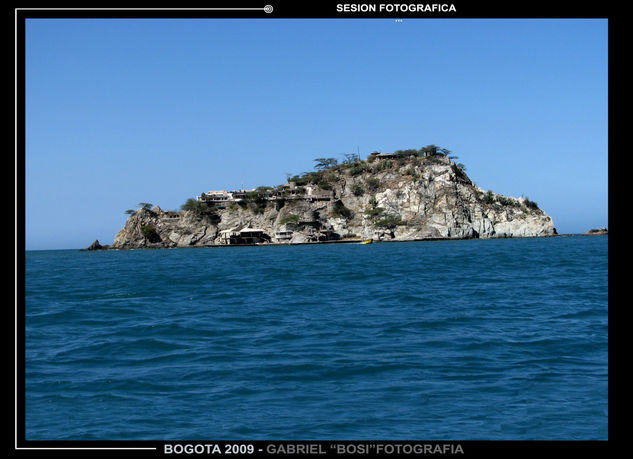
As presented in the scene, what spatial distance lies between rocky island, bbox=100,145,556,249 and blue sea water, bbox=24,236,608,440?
9569cm

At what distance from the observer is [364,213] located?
391ft

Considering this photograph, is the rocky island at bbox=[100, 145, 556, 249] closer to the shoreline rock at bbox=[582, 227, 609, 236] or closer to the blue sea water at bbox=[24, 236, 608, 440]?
the shoreline rock at bbox=[582, 227, 609, 236]

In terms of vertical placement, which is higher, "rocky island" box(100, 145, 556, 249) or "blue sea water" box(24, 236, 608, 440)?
"rocky island" box(100, 145, 556, 249)

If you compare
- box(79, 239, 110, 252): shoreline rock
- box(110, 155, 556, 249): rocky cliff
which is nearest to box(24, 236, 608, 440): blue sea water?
box(110, 155, 556, 249): rocky cliff

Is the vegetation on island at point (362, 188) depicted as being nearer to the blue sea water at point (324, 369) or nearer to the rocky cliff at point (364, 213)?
the rocky cliff at point (364, 213)

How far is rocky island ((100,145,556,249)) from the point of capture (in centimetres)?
11519

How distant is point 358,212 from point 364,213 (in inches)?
107

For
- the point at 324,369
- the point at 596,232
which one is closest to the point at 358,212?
the point at 596,232

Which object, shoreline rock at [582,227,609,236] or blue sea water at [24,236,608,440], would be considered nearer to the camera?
blue sea water at [24,236,608,440]

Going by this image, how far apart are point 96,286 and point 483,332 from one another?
74.0 feet

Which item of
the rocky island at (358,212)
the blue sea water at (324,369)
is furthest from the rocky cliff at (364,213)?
the blue sea water at (324,369)

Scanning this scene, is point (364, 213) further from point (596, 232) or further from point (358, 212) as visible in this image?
point (596, 232)
